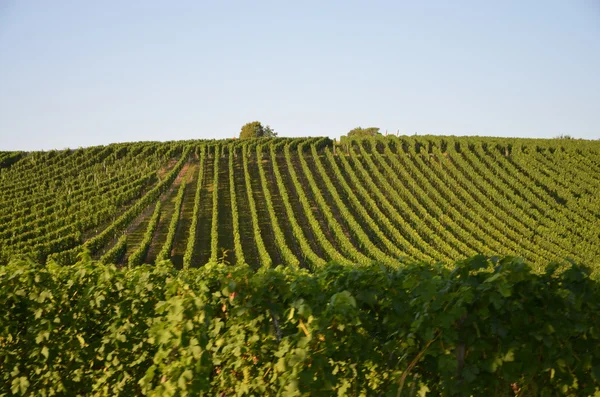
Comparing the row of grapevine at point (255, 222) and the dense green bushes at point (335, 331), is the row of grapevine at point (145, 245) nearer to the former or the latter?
the row of grapevine at point (255, 222)

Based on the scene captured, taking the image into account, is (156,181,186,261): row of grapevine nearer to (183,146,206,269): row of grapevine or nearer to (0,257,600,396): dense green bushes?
(183,146,206,269): row of grapevine

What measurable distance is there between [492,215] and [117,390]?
33.7 m

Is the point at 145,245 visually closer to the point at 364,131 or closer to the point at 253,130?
the point at 253,130

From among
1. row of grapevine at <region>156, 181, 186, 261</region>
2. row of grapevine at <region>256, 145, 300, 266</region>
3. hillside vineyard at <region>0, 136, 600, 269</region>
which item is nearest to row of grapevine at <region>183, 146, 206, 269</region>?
hillside vineyard at <region>0, 136, 600, 269</region>

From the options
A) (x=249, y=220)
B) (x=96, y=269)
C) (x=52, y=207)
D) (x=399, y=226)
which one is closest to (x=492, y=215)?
(x=399, y=226)

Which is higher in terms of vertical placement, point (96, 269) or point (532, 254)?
point (96, 269)

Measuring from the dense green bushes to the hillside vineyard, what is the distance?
17552 mm

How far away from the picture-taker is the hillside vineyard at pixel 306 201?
3036cm

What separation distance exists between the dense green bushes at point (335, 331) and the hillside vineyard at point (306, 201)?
17552 mm

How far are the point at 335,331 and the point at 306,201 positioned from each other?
1314 inches

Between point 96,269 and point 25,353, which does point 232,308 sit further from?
point 25,353

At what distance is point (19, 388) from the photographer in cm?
512

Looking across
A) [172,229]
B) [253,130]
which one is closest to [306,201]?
[172,229]

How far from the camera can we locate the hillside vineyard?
30359 mm
